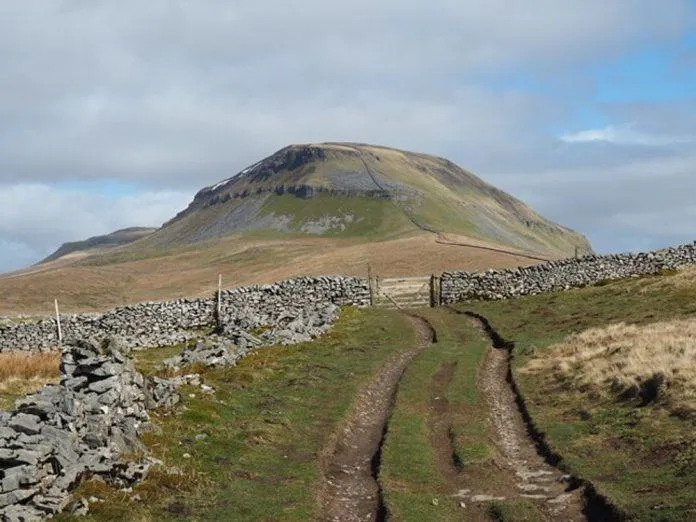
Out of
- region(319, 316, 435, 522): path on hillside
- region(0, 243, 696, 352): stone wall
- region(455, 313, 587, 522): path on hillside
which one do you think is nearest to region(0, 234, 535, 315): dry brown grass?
region(0, 243, 696, 352): stone wall

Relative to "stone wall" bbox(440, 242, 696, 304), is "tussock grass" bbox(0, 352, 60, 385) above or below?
below

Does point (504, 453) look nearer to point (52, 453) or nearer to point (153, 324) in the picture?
point (52, 453)

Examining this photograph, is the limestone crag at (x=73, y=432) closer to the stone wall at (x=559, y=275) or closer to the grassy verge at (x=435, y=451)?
the grassy verge at (x=435, y=451)

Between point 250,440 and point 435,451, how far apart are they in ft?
18.6

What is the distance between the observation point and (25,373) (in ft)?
116

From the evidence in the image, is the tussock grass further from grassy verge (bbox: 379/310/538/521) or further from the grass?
grassy verge (bbox: 379/310/538/521)

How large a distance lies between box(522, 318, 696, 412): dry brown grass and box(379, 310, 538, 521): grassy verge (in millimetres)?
3915

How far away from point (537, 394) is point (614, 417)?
484 cm

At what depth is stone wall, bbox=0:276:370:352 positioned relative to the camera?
55375mm

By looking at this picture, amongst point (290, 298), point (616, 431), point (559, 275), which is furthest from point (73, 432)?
point (559, 275)

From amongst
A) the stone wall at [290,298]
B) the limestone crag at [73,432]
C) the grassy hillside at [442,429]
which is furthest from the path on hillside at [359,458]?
the stone wall at [290,298]

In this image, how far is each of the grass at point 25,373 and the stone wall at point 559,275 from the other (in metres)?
35.1

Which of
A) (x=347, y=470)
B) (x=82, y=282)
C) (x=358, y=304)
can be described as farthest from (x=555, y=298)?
(x=82, y=282)

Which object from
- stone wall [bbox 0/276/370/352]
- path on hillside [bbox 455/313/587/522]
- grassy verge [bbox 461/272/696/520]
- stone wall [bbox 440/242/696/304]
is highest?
stone wall [bbox 440/242/696/304]
